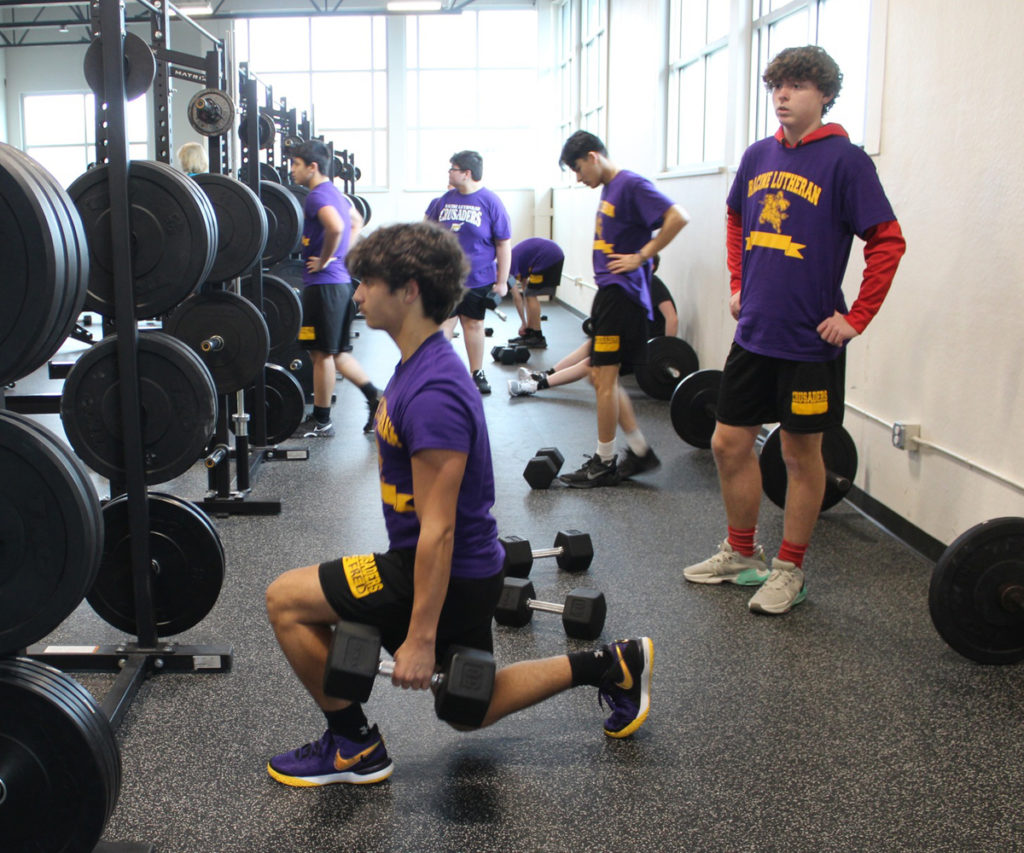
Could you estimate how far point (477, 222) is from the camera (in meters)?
6.13

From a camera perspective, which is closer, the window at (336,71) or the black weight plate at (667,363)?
the black weight plate at (667,363)

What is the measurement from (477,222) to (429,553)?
4.63 meters

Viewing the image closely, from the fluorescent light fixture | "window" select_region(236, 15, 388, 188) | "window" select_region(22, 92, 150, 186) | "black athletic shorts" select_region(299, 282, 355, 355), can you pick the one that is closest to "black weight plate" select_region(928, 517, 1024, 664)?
"black athletic shorts" select_region(299, 282, 355, 355)

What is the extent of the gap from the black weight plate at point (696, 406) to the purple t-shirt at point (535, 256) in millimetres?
4210

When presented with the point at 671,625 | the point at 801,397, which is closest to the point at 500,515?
the point at 671,625

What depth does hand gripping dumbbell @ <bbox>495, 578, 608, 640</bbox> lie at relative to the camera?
278cm

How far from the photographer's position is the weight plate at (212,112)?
3.81m

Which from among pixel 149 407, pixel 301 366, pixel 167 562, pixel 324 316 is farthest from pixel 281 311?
pixel 167 562

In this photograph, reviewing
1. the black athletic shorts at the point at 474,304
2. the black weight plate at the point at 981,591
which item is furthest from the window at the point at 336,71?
the black weight plate at the point at 981,591

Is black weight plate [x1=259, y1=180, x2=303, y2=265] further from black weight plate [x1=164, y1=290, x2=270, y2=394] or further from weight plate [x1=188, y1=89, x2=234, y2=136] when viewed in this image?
black weight plate [x1=164, y1=290, x2=270, y2=394]

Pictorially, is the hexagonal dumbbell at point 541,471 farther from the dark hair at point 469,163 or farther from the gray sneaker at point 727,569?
the dark hair at point 469,163

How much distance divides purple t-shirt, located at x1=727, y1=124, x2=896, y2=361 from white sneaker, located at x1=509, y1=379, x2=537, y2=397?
3.75 metres

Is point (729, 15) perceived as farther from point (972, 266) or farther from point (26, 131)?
point (26, 131)

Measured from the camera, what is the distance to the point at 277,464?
4.91 m
